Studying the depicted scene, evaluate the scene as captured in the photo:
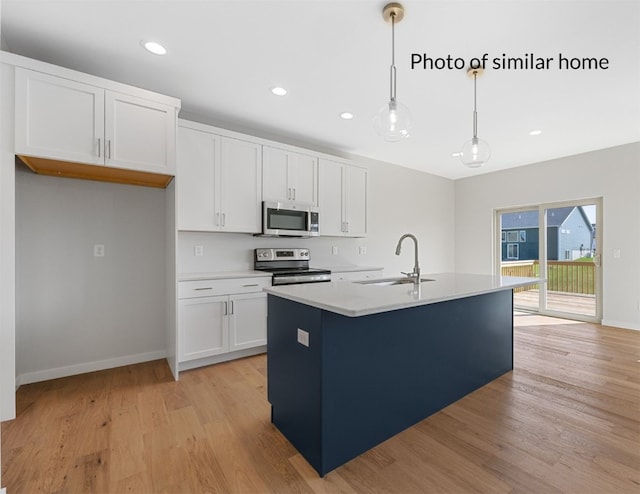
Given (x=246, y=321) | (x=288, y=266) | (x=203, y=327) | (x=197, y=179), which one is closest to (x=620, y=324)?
(x=288, y=266)

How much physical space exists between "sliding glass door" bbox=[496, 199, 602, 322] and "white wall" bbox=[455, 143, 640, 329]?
15 centimetres

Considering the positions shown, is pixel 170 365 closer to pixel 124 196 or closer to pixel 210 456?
pixel 210 456

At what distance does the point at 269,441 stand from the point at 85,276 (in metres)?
2.25

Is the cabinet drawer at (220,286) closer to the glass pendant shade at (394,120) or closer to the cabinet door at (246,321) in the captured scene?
the cabinet door at (246,321)

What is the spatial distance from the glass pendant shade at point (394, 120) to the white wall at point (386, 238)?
7.21 feet

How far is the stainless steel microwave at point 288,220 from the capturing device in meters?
3.44

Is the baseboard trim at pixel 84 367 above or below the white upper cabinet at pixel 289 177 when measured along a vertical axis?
below

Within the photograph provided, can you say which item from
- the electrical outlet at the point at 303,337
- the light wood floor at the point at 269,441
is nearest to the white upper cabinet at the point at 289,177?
the light wood floor at the point at 269,441

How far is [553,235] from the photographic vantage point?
200 inches

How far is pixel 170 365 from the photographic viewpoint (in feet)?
9.34

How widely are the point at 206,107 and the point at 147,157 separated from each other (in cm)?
100

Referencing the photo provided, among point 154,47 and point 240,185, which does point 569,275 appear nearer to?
point 240,185

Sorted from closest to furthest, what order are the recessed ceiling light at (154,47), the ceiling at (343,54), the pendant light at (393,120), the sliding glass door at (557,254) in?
the ceiling at (343,54) → the pendant light at (393,120) → the recessed ceiling light at (154,47) → the sliding glass door at (557,254)

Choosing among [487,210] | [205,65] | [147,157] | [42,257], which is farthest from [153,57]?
[487,210]
